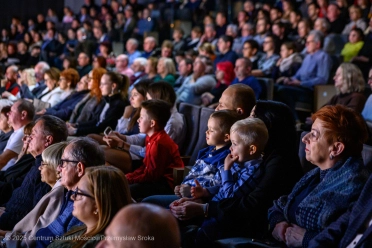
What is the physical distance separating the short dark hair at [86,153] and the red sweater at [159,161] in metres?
0.80

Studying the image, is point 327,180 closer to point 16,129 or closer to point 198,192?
point 198,192

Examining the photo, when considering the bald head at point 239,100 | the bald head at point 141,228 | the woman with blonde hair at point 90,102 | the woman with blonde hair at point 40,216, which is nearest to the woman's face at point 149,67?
the woman with blonde hair at point 90,102

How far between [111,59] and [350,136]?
701cm

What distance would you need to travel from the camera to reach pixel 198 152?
3.75m

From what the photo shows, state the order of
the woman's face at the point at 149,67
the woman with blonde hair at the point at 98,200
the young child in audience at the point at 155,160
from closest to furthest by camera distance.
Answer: the woman with blonde hair at the point at 98,200 → the young child in audience at the point at 155,160 → the woman's face at the point at 149,67

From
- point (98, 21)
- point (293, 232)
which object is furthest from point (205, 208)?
point (98, 21)

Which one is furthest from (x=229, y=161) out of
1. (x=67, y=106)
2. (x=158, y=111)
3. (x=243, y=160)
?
(x=67, y=106)

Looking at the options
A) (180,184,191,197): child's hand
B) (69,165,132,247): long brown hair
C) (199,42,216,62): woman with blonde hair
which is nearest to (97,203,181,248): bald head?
(69,165,132,247): long brown hair

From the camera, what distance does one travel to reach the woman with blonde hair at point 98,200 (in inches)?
91.0

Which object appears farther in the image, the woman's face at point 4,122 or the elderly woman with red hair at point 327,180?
the woman's face at point 4,122

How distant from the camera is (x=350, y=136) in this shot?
2.47 metres

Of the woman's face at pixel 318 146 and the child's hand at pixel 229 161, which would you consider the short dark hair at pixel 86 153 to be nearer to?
the child's hand at pixel 229 161

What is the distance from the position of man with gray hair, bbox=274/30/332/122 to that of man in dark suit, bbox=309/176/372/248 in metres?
4.21

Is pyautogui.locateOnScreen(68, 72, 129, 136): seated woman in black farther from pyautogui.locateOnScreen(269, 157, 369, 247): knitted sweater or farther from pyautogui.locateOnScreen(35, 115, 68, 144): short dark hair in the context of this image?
pyautogui.locateOnScreen(269, 157, 369, 247): knitted sweater
